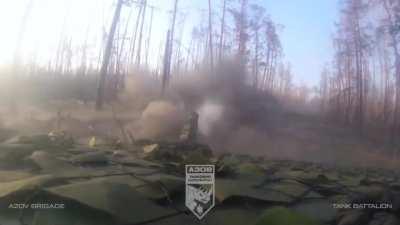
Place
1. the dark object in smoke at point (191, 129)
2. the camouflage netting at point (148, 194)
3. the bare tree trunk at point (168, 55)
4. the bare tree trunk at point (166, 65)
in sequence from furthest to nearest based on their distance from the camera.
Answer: the dark object in smoke at point (191, 129), the bare tree trunk at point (166, 65), the bare tree trunk at point (168, 55), the camouflage netting at point (148, 194)

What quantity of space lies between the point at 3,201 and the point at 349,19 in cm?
375

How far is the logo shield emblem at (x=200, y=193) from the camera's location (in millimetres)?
2135

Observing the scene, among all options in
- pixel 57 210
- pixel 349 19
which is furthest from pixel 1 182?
pixel 349 19

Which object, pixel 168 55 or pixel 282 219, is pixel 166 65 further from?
pixel 282 219

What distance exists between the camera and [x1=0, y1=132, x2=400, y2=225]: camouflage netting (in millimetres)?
1880

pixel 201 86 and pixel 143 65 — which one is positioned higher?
pixel 143 65

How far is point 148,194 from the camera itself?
222 cm

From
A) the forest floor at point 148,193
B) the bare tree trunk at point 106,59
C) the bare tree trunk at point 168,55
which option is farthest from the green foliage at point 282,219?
the bare tree trunk at point 106,59

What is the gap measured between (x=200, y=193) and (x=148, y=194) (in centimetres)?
28

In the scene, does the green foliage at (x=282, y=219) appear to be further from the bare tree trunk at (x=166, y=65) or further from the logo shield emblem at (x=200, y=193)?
the bare tree trunk at (x=166, y=65)

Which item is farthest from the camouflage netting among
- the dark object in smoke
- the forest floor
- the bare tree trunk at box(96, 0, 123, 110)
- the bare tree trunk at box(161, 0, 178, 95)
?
the bare tree trunk at box(96, 0, 123, 110)

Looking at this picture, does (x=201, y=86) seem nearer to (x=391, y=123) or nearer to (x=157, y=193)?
(x=391, y=123)

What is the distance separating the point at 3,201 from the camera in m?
2.00

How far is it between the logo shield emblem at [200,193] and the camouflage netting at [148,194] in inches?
1.5
